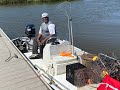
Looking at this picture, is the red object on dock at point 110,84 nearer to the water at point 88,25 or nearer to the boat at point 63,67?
the boat at point 63,67

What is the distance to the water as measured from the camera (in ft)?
38.2

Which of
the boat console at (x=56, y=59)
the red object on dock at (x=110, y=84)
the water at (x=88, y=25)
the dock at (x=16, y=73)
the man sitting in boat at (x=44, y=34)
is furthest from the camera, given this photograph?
the water at (x=88, y=25)

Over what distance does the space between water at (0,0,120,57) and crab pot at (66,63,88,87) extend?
13.7 ft

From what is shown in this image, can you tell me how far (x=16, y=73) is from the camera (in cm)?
640

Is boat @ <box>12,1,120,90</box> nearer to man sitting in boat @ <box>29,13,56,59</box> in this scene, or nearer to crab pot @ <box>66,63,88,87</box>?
crab pot @ <box>66,63,88,87</box>

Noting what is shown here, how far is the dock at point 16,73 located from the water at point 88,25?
12.5 ft

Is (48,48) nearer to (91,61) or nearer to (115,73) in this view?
(91,61)

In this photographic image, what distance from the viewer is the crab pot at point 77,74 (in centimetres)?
564

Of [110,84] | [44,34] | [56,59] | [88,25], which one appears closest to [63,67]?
[56,59]

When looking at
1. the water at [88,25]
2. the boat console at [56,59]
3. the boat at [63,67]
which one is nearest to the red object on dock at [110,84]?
the boat at [63,67]

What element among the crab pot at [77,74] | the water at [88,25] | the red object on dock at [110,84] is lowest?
the water at [88,25]

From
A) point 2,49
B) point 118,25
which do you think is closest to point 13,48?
point 2,49

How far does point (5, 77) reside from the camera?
20.4ft

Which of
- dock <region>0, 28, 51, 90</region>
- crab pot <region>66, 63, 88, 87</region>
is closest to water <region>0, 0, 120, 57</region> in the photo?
dock <region>0, 28, 51, 90</region>
